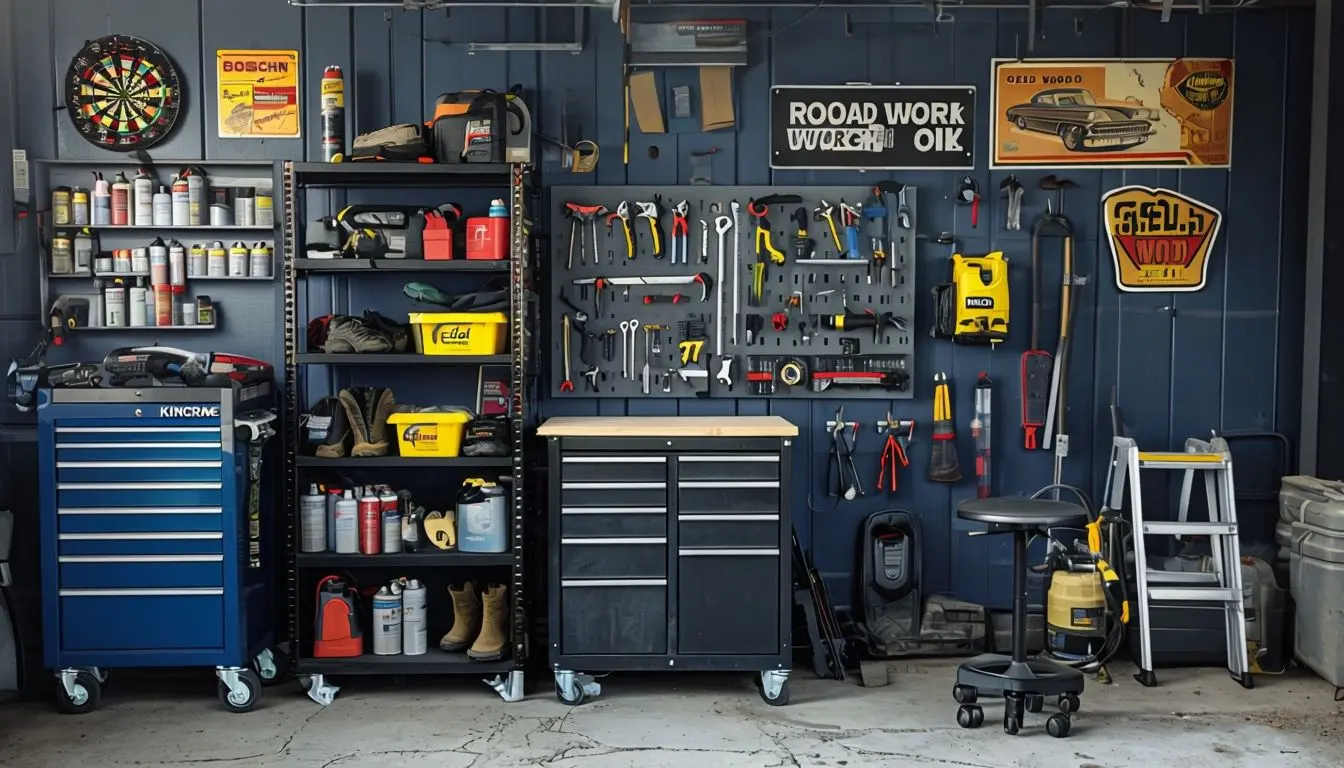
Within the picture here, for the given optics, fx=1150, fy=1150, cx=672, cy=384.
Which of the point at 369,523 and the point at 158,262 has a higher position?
the point at 158,262

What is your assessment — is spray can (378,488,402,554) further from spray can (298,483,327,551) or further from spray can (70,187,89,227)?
spray can (70,187,89,227)

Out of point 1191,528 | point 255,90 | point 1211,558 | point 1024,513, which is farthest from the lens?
point 255,90

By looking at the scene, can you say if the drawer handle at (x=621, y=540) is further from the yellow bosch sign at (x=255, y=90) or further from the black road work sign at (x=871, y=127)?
the yellow bosch sign at (x=255, y=90)

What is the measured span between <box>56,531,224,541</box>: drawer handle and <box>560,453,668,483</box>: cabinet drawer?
1189 millimetres

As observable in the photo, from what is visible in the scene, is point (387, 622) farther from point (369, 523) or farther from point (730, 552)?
point (730, 552)

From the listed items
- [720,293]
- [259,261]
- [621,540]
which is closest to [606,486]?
[621,540]

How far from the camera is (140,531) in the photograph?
3.85m

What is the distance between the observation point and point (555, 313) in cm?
448

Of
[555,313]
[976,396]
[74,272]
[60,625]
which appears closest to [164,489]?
[60,625]

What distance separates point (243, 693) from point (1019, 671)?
8.44ft

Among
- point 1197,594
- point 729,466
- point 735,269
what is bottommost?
point 1197,594

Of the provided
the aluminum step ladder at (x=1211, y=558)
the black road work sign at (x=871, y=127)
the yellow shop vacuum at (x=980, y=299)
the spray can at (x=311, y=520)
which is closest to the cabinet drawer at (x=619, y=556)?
the spray can at (x=311, y=520)

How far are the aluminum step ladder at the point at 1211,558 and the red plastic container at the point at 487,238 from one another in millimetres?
2422

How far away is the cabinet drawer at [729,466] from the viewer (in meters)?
3.96
